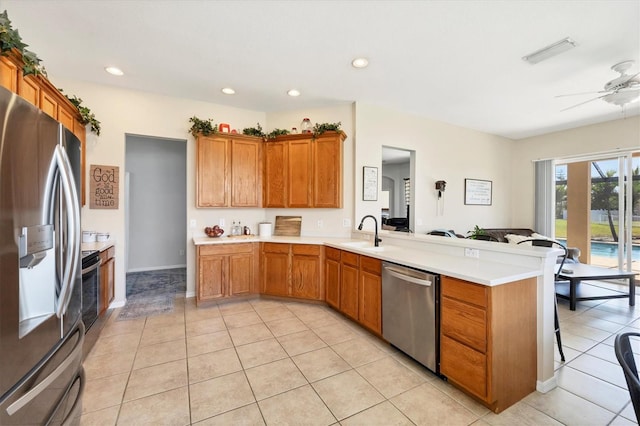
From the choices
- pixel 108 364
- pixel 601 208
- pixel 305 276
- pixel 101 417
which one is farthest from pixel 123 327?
pixel 601 208

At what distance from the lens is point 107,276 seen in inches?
122

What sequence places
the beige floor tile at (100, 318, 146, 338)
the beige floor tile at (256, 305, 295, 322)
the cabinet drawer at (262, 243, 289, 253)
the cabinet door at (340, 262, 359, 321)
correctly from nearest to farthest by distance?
the beige floor tile at (100, 318, 146, 338) < the cabinet door at (340, 262, 359, 321) < the beige floor tile at (256, 305, 295, 322) < the cabinet drawer at (262, 243, 289, 253)

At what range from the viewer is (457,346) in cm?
190

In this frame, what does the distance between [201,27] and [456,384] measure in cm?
361

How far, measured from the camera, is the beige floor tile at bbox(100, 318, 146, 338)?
2836 millimetres

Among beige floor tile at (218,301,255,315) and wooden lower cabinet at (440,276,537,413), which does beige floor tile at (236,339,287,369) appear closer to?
beige floor tile at (218,301,255,315)

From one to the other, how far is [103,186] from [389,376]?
408 cm

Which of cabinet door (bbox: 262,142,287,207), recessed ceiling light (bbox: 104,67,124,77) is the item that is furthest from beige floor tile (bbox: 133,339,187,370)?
recessed ceiling light (bbox: 104,67,124,77)

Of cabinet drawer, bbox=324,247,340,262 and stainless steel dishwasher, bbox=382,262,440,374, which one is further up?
cabinet drawer, bbox=324,247,340,262

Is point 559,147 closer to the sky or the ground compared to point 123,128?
closer to the sky

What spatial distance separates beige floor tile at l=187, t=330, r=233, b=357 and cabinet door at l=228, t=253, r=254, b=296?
2.94 feet

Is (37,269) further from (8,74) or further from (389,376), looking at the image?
(389,376)

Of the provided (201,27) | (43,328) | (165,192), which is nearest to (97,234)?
(165,192)

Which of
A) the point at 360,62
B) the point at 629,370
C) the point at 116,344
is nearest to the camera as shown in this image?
the point at 629,370
